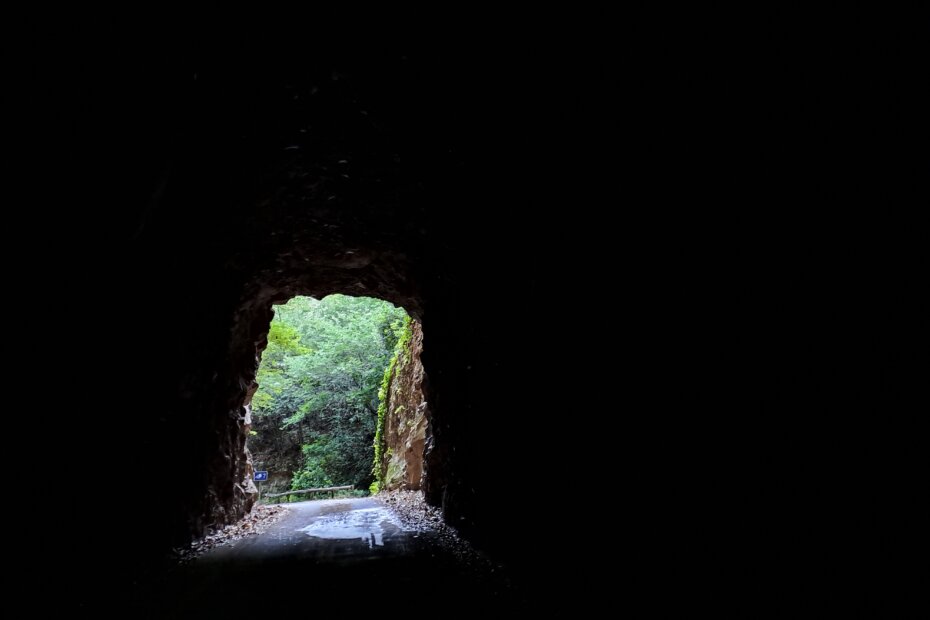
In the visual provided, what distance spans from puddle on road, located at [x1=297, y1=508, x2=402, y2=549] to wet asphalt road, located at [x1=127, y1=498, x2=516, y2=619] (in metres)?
0.06

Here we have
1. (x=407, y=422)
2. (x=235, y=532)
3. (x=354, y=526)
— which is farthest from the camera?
(x=407, y=422)

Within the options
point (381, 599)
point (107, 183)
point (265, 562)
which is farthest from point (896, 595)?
point (265, 562)

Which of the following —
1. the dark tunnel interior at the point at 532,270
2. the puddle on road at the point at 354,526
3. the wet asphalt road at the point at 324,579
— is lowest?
the wet asphalt road at the point at 324,579

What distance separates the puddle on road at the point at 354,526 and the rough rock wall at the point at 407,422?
305 centimetres

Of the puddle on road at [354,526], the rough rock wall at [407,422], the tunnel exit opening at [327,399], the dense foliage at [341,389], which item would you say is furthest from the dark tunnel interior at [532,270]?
the dense foliage at [341,389]

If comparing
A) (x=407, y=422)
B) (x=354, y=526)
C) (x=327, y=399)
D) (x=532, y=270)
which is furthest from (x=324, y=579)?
(x=327, y=399)

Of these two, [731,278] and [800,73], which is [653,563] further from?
[800,73]

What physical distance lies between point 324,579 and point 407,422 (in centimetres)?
1116

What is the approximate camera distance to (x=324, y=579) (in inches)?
227

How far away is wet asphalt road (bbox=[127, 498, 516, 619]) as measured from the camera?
482cm

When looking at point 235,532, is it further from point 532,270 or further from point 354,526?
point 532,270

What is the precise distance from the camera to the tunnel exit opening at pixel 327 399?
24.7 metres

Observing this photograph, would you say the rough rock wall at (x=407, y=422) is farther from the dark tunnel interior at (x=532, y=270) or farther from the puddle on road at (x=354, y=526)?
the dark tunnel interior at (x=532, y=270)

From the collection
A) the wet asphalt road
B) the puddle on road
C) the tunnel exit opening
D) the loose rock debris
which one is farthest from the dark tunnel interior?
the tunnel exit opening
